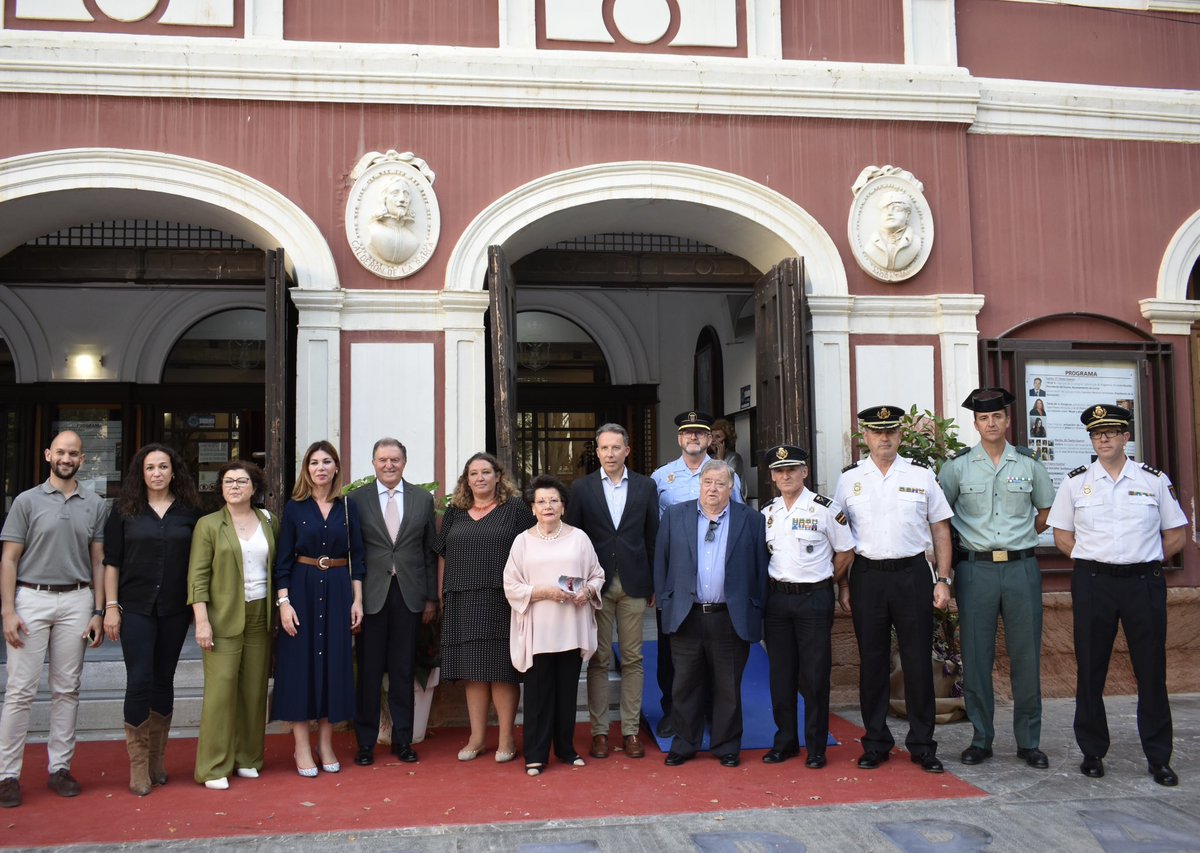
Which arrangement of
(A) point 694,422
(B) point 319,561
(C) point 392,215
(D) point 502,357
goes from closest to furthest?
A: (B) point 319,561 → (A) point 694,422 → (D) point 502,357 → (C) point 392,215

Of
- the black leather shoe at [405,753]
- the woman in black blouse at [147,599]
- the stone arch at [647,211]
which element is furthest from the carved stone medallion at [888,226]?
the woman in black blouse at [147,599]

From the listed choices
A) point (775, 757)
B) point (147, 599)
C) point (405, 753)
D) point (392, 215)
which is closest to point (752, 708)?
point (775, 757)

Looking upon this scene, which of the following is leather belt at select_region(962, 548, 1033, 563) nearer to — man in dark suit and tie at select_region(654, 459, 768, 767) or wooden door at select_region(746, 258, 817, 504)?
man in dark suit and tie at select_region(654, 459, 768, 767)

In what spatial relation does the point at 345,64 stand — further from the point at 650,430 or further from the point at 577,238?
the point at 650,430

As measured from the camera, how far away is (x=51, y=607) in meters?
4.83

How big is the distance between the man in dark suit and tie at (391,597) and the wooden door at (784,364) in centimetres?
285

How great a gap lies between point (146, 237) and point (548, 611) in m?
5.74

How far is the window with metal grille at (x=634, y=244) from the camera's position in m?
9.06

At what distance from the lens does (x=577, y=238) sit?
8.84m

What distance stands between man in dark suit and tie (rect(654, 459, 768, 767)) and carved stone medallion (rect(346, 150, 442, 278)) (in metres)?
2.96

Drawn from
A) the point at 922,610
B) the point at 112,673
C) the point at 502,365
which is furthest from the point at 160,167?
the point at 922,610

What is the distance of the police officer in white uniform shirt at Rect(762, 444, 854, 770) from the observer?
5223mm

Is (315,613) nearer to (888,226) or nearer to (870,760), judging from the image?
(870,760)

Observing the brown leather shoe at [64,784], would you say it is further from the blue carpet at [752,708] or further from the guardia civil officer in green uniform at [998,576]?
the guardia civil officer in green uniform at [998,576]
